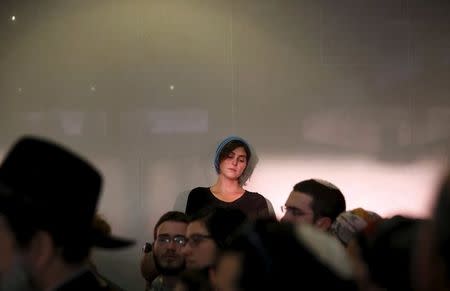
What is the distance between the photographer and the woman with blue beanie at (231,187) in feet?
14.9

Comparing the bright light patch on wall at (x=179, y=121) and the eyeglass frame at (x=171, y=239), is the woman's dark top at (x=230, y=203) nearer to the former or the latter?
the bright light patch on wall at (x=179, y=121)

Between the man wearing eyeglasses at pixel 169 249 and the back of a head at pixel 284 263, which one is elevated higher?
the back of a head at pixel 284 263

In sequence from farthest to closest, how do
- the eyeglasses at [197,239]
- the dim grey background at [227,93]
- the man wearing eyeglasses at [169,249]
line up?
1. the dim grey background at [227,93]
2. the man wearing eyeglasses at [169,249]
3. the eyeglasses at [197,239]

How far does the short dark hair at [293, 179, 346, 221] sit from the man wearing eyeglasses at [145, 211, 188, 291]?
0.70 meters

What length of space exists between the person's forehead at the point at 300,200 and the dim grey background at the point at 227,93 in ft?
5.82

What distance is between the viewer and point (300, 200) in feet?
9.98

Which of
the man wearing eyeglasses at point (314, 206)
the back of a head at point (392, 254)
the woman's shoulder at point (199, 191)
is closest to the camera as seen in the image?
the back of a head at point (392, 254)

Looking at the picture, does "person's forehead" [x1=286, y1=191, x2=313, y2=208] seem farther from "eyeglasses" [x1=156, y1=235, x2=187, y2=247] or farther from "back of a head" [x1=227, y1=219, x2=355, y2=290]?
"back of a head" [x1=227, y1=219, x2=355, y2=290]

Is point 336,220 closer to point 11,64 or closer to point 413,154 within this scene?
point 413,154

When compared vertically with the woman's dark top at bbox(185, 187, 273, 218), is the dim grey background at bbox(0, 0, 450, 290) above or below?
above

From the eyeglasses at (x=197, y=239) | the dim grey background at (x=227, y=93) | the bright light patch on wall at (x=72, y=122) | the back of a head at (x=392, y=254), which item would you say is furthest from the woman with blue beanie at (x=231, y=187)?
the back of a head at (x=392, y=254)

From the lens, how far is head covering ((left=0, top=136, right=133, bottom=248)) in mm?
1547

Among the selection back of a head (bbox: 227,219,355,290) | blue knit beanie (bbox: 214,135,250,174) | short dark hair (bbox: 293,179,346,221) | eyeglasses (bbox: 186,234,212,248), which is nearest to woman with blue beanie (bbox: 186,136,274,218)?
blue knit beanie (bbox: 214,135,250,174)

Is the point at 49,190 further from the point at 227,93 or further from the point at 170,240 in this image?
the point at 227,93
